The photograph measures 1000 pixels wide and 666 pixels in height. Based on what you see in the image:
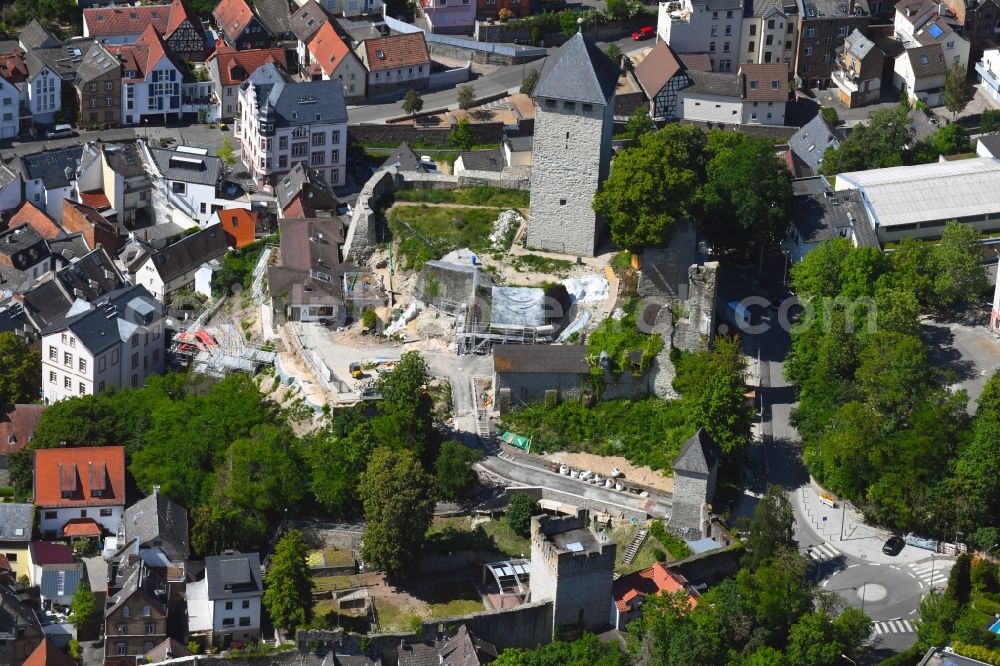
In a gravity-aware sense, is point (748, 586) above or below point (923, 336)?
below

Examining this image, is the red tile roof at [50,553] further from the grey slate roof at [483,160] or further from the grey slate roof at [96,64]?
the grey slate roof at [96,64]

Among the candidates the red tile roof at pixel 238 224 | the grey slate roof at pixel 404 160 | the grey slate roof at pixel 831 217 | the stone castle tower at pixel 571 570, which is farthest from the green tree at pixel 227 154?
the stone castle tower at pixel 571 570

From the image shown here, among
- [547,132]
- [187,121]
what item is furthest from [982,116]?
[187,121]

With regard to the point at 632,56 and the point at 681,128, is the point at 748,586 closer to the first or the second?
the point at 681,128

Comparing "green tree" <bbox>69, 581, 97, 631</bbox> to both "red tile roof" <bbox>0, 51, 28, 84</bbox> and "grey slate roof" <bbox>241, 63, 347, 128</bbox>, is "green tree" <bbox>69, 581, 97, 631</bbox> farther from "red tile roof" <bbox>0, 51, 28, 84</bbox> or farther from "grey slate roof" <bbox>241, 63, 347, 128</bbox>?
"red tile roof" <bbox>0, 51, 28, 84</bbox>

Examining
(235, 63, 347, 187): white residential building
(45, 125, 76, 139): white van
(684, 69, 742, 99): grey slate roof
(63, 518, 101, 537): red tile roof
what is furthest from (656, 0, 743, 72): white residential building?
(63, 518, 101, 537): red tile roof

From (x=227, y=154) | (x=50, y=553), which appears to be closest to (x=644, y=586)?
(x=50, y=553)
